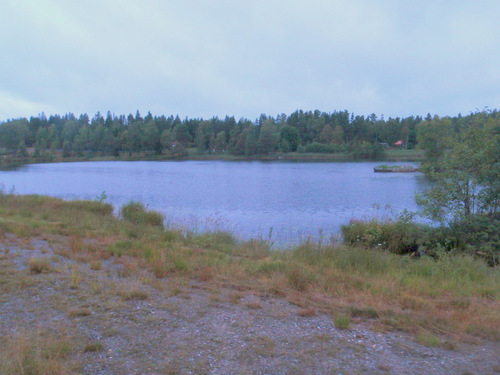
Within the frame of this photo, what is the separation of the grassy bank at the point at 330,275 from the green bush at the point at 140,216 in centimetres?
294

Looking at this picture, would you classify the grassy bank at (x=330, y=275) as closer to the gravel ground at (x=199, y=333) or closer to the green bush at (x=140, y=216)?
the gravel ground at (x=199, y=333)

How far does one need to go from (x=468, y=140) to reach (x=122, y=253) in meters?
10.7

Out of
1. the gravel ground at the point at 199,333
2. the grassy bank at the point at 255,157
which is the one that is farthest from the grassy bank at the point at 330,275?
the grassy bank at the point at 255,157

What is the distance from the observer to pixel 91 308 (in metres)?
5.08

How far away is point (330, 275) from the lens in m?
6.95

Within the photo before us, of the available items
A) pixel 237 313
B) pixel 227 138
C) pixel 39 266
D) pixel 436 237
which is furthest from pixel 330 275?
pixel 227 138

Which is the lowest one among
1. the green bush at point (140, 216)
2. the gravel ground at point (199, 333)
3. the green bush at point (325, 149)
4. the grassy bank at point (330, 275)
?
the green bush at point (140, 216)

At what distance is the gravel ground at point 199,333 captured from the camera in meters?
3.75

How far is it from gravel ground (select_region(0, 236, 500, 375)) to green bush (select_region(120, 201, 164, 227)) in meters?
8.58

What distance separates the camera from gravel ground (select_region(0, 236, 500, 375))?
12.3ft

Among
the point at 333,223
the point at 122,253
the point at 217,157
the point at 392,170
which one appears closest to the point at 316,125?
the point at 217,157

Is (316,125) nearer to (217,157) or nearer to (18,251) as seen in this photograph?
(217,157)

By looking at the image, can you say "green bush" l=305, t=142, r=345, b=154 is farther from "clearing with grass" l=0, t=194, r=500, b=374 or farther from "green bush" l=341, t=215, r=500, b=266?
"clearing with grass" l=0, t=194, r=500, b=374

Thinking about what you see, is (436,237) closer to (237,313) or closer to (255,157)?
(237,313)
